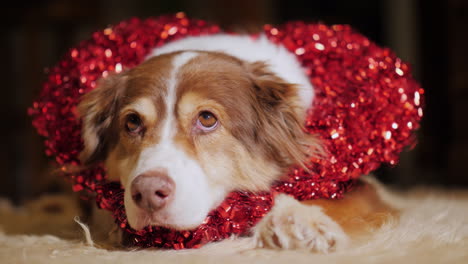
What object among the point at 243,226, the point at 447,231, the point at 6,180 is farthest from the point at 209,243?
the point at 6,180

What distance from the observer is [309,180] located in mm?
1591

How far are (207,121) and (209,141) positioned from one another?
0.07m

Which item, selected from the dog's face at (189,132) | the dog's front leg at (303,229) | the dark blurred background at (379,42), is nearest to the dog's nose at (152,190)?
the dog's face at (189,132)

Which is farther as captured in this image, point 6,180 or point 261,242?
point 6,180

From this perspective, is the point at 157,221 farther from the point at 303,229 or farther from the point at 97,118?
the point at 97,118

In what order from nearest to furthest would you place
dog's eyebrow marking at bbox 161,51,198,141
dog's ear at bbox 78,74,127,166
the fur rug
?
the fur rug < dog's eyebrow marking at bbox 161,51,198,141 < dog's ear at bbox 78,74,127,166

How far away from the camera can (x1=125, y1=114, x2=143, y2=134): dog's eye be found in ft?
5.15

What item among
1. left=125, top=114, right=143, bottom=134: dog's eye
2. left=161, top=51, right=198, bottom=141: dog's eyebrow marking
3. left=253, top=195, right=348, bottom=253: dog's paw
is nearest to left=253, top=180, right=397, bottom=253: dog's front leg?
left=253, top=195, right=348, bottom=253: dog's paw

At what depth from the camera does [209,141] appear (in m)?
1.53

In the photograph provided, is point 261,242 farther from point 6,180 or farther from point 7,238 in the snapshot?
point 6,180

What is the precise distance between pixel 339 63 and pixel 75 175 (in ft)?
3.54

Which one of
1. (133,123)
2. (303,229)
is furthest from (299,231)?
(133,123)

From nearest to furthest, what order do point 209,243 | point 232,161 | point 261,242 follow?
point 261,242, point 209,243, point 232,161

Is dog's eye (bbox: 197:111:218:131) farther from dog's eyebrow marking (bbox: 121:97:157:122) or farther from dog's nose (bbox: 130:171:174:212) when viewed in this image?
dog's nose (bbox: 130:171:174:212)
